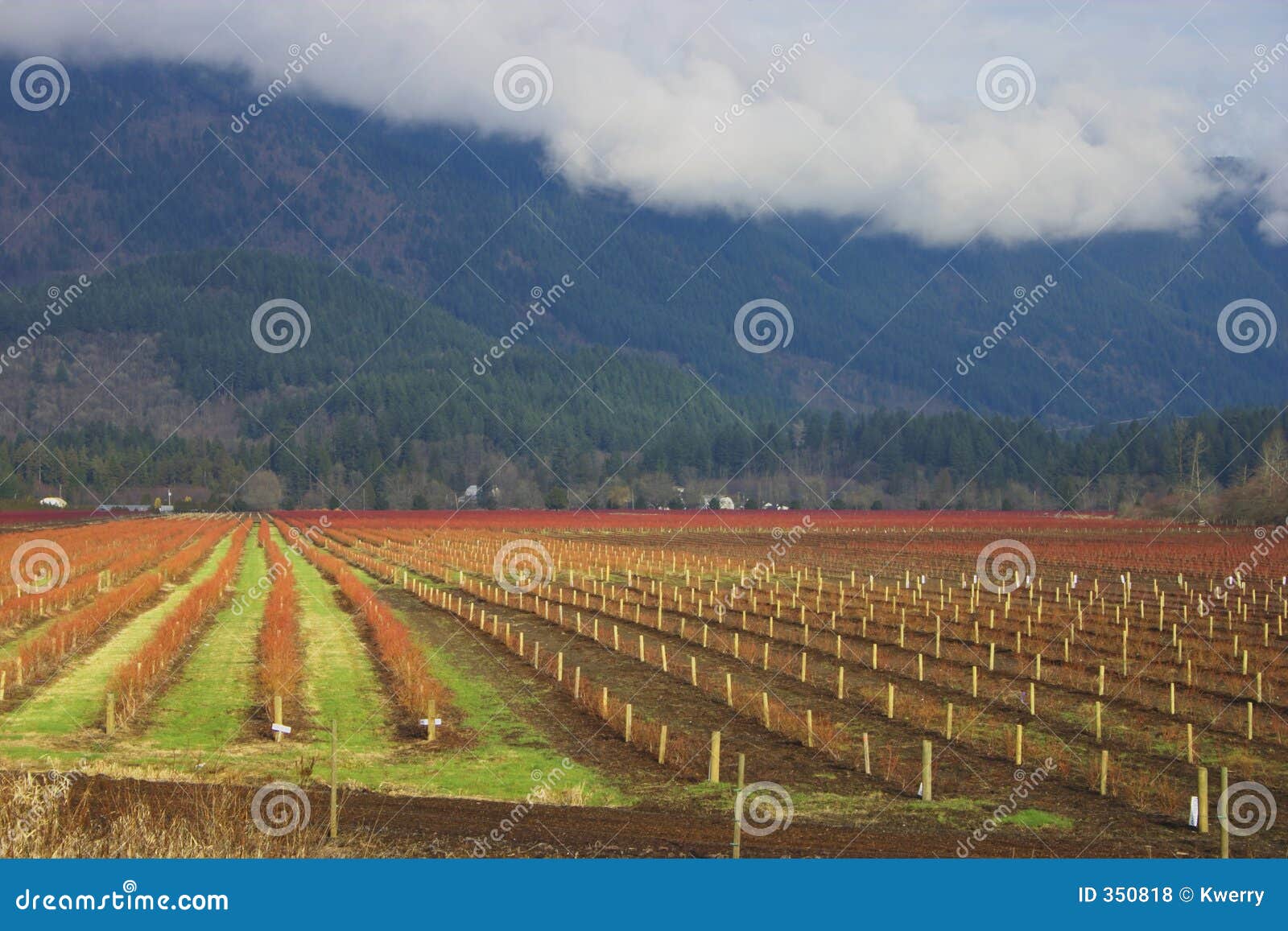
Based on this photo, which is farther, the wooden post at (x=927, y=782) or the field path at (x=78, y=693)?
the field path at (x=78, y=693)

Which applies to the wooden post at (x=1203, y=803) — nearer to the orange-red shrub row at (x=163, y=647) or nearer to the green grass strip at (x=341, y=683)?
the green grass strip at (x=341, y=683)

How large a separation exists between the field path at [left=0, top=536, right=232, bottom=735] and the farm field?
11 centimetres

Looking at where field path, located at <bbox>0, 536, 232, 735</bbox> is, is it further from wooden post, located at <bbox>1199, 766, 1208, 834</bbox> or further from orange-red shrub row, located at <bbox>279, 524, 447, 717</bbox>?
wooden post, located at <bbox>1199, 766, 1208, 834</bbox>

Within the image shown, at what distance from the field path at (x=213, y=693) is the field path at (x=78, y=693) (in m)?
1.24

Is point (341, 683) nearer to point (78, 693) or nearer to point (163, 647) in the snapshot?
point (163, 647)

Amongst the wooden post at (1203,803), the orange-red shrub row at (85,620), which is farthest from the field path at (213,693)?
the wooden post at (1203,803)

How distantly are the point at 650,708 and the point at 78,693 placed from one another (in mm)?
10685

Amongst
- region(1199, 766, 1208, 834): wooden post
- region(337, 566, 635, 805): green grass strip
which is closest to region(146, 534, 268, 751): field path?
region(337, 566, 635, 805): green grass strip

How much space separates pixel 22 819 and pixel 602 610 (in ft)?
84.8

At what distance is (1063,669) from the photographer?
28.3 metres

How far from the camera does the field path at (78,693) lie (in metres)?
20.7

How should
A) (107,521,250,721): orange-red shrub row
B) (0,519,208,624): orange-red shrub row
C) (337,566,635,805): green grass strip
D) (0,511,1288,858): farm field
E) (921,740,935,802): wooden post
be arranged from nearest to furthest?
1. (0,511,1288,858): farm field
2. (921,740,935,802): wooden post
3. (337,566,635,805): green grass strip
4. (107,521,250,721): orange-red shrub row
5. (0,519,208,624): orange-red shrub row

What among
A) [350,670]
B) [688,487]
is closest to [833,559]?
[350,670]

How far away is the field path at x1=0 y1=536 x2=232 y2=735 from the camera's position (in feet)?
67.9
